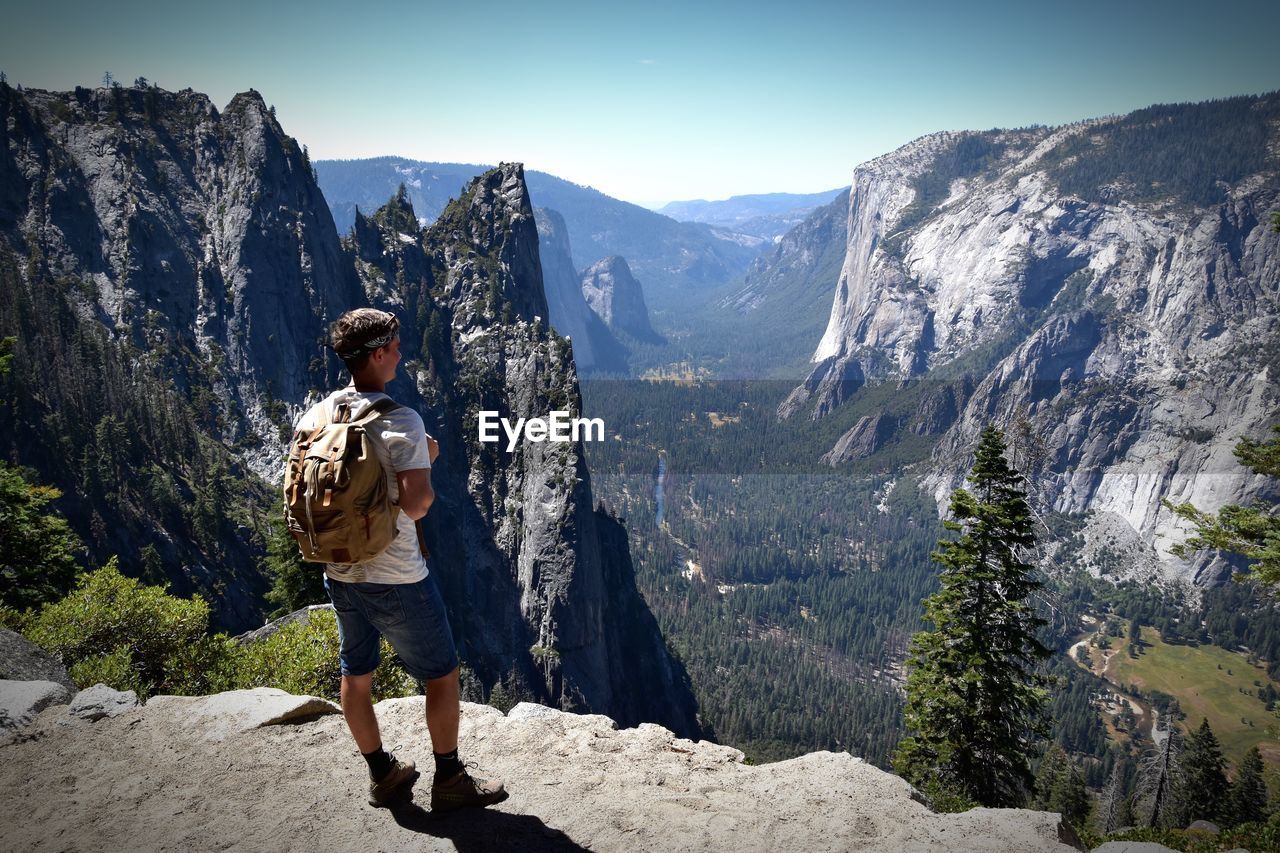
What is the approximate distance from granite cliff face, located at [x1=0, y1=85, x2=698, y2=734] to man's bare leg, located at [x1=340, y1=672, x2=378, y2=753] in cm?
7481

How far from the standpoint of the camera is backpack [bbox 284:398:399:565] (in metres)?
5.46

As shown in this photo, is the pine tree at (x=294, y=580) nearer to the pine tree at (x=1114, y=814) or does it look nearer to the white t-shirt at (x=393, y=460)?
the white t-shirt at (x=393, y=460)

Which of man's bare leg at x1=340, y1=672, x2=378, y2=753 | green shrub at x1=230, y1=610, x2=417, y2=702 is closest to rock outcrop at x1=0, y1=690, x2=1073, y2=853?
man's bare leg at x1=340, y1=672, x2=378, y2=753

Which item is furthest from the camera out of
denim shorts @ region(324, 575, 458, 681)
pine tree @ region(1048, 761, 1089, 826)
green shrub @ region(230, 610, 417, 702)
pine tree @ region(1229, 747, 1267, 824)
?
pine tree @ region(1048, 761, 1089, 826)

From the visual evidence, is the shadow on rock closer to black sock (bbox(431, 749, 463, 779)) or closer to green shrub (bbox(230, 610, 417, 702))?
black sock (bbox(431, 749, 463, 779))

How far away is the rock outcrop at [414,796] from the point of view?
21.1ft

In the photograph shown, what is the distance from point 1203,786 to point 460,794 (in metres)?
59.9

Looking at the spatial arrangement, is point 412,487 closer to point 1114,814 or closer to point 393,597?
point 393,597

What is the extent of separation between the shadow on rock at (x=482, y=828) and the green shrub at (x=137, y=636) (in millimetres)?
10109

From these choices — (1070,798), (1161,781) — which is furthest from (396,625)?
(1070,798)

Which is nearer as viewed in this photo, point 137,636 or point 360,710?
point 360,710

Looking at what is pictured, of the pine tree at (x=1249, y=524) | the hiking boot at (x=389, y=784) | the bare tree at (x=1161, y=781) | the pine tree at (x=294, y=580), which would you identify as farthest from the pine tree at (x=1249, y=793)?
the hiking boot at (x=389, y=784)

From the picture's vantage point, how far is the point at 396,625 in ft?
19.9

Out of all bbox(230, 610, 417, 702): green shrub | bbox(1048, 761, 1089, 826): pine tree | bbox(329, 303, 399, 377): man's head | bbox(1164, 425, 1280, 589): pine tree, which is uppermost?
bbox(329, 303, 399, 377): man's head
